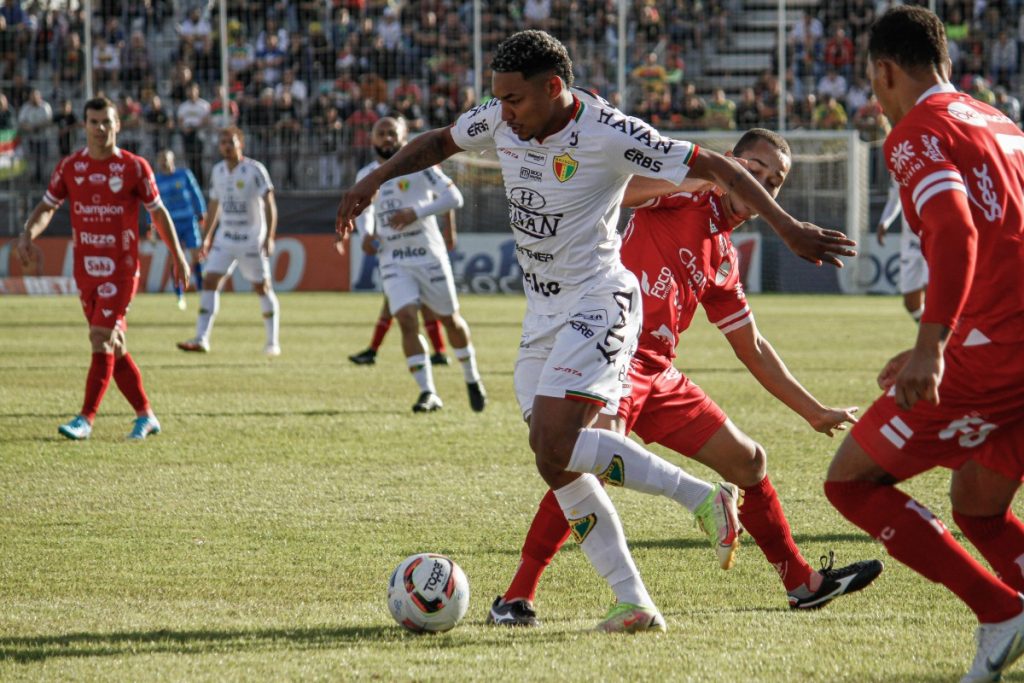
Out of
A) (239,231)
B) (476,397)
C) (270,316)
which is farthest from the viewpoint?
(239,231)

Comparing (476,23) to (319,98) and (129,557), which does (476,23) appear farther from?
(129,557)

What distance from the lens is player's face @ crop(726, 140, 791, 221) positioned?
17.6 ft

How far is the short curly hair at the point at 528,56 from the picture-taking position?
4703 mm

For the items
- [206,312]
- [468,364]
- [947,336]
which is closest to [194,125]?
[206,312]

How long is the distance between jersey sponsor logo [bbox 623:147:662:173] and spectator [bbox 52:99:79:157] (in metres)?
24.3

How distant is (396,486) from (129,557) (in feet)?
6.93

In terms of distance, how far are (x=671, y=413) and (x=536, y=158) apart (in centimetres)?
119

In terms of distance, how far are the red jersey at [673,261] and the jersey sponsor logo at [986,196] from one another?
62.4 inches

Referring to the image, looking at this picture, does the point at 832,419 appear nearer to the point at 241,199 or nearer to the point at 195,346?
the point at 195,346

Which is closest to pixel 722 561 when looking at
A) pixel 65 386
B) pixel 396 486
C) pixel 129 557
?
pixel 129 557

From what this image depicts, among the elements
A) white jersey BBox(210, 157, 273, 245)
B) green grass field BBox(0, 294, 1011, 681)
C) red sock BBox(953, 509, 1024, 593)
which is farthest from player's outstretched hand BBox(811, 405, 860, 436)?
white jersey BBox(210, 157, 273, 245)

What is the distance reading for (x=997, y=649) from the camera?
406 cm

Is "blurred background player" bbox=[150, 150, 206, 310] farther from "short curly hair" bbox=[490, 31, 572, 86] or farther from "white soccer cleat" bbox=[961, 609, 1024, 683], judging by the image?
"white soccer cleat" bbox=[961, 609, 1024, 683]

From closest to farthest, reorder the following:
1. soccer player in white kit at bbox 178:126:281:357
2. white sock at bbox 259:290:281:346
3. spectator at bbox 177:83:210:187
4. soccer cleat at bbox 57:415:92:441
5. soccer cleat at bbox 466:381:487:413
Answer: soccer cleat at bbox 57:415:92:441 → soccer cleat at bbox 466:381:487:413 → white sock at bbox 259:290:281:346 → soccer player in white kit at bbox 178:126:281:357 → spectator at bbox 177:83:210:187
